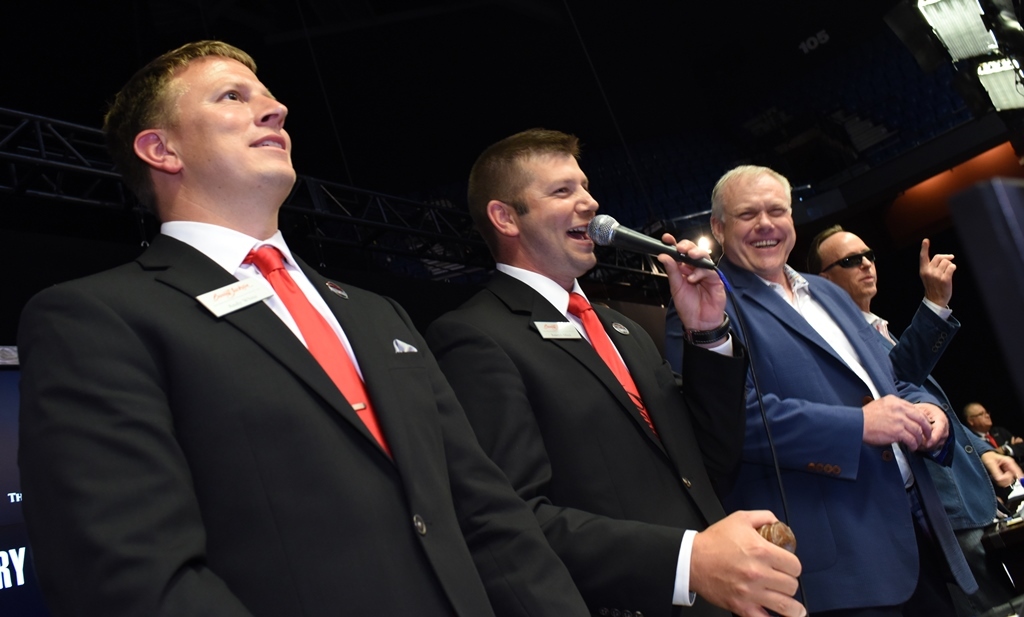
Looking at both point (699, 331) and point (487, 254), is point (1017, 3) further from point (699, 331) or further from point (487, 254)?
point (487, 254)

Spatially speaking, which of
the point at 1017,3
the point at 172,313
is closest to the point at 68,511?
the point at 172,313

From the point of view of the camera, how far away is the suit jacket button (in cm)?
120

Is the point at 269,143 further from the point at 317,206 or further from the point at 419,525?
the point at 317,206

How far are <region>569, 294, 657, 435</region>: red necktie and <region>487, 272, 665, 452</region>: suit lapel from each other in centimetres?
2

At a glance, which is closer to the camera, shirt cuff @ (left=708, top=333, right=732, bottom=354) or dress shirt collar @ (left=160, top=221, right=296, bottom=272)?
dress shirt collar @ (left=160, top=221, right=296, bottom=272)

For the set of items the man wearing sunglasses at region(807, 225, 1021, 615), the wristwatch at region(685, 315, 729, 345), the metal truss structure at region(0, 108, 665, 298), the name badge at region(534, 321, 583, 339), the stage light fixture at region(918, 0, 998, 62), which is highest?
the metal truss structure at region(0, 108, 665, 298)

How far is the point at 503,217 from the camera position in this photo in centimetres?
225

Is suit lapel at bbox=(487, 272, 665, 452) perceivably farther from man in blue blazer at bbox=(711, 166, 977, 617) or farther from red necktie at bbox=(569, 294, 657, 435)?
man in blue blazer at bbox=(711, 166, 977, 617)

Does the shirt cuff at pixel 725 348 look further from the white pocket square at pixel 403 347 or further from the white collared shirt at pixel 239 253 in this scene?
the white collared shirt at pixel 239 253

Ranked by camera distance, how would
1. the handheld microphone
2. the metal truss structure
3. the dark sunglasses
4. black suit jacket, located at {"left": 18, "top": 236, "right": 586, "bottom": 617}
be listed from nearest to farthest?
black suit jacket, located at {"left": 18, "top": 236, "right": 586, "bottom": 617} → the handheld microphone → the dark sunglasses → the metal truss structure

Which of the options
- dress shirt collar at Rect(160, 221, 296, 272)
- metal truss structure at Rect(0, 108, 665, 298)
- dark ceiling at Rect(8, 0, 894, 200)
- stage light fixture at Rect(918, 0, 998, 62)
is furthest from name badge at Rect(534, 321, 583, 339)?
dark ceiling at Rect(8, 0, 894, 200)

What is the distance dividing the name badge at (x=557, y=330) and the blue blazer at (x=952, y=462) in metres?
1.14

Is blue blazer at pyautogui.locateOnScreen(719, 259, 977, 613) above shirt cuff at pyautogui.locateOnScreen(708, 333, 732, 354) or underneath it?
underneath

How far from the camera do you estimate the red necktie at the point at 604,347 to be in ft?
6.24
